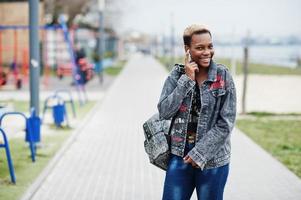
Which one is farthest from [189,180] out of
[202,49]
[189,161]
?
[202,49]

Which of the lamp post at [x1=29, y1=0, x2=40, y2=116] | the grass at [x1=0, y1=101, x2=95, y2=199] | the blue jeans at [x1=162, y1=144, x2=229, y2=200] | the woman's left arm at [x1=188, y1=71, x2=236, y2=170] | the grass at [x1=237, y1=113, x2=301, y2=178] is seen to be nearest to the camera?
the woman's left arm at [x1=188, y1=71, x2=236, y2=170]

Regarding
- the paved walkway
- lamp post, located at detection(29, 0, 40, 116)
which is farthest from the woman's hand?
lamp post, located at detection(29, 0, 40, 116)

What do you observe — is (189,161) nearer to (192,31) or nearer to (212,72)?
(212,72)

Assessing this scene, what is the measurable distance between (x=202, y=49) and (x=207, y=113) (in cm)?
40

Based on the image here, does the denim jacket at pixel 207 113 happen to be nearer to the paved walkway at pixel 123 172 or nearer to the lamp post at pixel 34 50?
the paved walkway at pixel 123 172

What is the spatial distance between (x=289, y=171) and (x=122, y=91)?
12805 mm

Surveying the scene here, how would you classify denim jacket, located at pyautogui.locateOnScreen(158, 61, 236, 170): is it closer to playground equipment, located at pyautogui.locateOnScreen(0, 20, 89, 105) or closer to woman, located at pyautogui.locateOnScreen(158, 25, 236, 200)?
woman, located at pyautogui.locateOnScreen(158, 25, 236, 200)

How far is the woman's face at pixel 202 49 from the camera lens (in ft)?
10.7

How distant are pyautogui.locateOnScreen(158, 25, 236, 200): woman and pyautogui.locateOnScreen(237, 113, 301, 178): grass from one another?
4264 millimetres

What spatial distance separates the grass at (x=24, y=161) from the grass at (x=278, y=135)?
Result: 3593 mm

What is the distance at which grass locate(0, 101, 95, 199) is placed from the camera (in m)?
6.18

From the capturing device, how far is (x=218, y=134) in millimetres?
3299

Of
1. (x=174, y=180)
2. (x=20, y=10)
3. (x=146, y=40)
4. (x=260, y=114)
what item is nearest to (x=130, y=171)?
(x=174, y=180)

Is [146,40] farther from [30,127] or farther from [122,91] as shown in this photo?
[30,127]
